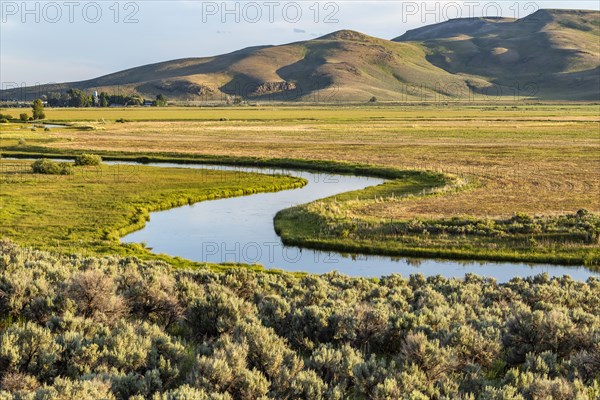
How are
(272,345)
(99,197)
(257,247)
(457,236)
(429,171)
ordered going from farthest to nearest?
(429,171)
(99,197)
(257,247)
(457,236)
(272,345)

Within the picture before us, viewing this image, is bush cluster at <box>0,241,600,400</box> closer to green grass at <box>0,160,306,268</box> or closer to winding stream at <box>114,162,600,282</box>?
winding stream at <box>114,162,600,282</box>

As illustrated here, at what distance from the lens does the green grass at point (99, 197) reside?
2977 centimetres

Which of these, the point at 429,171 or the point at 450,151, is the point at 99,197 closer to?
the point at 429,171

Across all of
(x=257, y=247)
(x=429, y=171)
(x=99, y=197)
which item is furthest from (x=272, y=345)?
(x=429, y=171)

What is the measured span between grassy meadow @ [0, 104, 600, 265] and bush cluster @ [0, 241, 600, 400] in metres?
15.5

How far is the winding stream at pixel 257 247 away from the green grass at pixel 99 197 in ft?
5.26

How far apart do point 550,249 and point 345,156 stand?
1650 inches

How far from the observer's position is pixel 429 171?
53.9m

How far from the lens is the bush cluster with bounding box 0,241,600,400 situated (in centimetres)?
782

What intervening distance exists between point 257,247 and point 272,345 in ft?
70.9

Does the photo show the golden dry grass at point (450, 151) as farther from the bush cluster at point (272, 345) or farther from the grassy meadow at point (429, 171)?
the bush cluster at point (272, 345)

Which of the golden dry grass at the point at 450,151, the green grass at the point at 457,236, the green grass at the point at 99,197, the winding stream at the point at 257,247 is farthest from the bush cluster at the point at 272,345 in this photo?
the golden dry grass at the point at 450,151

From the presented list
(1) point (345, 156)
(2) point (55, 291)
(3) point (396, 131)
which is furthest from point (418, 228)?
(3) point (396, 131)

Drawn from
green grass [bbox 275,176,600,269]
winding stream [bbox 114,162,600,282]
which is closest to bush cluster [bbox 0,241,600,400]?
winding stream [bbox 114,162,600,282]
